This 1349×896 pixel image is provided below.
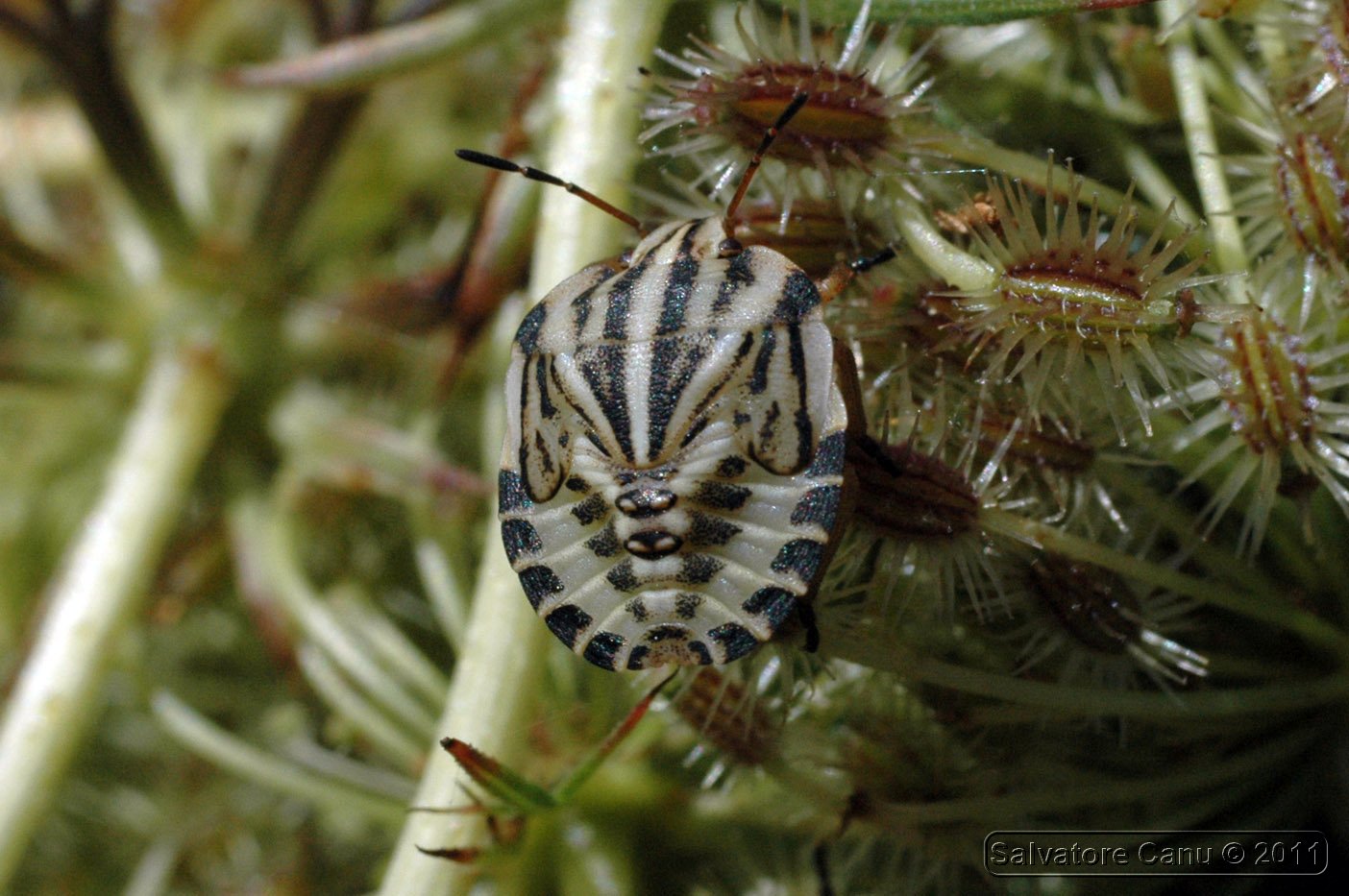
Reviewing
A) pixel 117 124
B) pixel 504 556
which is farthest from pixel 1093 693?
pixel 117 124

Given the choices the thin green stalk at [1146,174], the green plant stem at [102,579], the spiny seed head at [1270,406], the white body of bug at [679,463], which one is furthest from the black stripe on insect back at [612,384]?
the green plant stem at [102,579]

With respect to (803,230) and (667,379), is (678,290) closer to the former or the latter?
(667,379)

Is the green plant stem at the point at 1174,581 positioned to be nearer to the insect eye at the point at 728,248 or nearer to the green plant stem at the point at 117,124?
the insect eye at the point at 728,248

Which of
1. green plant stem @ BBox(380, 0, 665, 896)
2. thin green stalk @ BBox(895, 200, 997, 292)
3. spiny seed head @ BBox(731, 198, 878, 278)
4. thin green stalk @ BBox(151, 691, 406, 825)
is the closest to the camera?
thin green stalk @ BBox(895, 200, 997, 292)

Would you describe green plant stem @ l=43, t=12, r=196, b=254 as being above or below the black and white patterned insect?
above

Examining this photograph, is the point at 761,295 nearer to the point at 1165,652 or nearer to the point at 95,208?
the point at 1165,652

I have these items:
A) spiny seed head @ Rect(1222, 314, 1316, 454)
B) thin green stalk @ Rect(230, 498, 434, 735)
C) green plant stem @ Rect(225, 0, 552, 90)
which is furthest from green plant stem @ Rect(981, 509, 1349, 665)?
green plant stem @ Rect(225, 0, 552, 90)

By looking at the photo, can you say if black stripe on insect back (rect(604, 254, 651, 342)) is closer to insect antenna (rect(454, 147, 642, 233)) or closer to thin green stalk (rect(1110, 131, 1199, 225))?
insect antenna (rect(454, 147, 642, 233))
